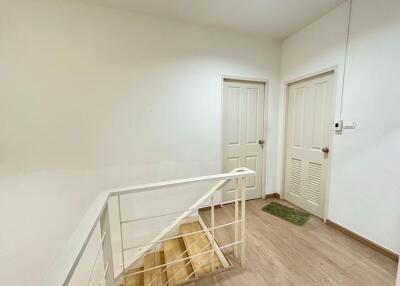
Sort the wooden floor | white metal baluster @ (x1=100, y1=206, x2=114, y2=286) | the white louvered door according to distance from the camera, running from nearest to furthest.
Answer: white metal baluster @ (x1=100, y1=206, x2=114, y2=286) → the wooden floor → the white louvered door

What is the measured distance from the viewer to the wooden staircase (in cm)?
164

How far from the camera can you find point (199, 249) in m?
1.98

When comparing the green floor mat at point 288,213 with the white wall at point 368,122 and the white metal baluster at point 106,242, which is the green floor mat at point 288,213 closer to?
the white wall at point 368,122

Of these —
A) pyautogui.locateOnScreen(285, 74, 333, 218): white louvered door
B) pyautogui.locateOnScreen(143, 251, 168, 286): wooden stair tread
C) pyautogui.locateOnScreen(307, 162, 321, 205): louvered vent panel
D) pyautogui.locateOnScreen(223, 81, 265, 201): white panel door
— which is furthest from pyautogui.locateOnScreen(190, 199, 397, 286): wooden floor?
pyautogui.locateOnScreen(223, 81, 265, 201): white panel door

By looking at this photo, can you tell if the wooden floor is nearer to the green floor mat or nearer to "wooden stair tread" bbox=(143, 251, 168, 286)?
the green floor mat

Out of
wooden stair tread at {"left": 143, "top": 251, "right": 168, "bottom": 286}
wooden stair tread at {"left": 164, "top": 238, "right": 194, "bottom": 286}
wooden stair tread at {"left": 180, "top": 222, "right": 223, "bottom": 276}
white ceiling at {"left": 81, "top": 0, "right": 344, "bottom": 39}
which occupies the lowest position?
wooden stair tread at {"left": 143, "top": 251, "right": 168, "bottom": 286}

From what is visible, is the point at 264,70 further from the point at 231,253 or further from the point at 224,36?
the point at 231,253

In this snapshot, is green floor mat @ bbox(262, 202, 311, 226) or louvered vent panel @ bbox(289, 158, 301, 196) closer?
green floor mat @ bbox(262, 202, 311, 226)

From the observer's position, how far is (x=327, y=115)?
2230 millimetres

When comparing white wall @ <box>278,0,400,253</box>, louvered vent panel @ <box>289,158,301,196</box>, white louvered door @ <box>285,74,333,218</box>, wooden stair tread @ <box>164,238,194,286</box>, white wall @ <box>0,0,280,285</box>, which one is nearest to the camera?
white wall @ <box>278,0,400,253</box>

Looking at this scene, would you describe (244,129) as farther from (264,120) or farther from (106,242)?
(106,242)

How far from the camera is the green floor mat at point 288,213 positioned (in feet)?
7.67

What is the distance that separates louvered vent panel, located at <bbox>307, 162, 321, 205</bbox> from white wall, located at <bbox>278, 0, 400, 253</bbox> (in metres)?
0.22

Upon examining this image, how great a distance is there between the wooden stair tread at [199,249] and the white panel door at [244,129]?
0.79m
